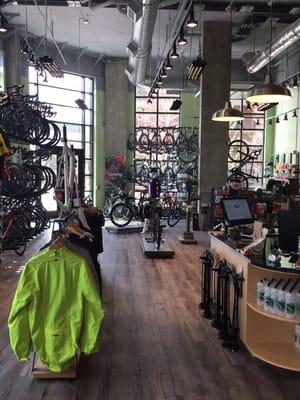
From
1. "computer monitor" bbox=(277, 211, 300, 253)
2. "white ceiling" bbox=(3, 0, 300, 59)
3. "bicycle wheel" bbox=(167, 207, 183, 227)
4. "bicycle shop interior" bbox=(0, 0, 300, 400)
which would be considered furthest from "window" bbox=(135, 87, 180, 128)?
"computer monitor" bbox=(277, 211, 300, 253)

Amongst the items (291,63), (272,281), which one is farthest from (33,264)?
→ (291,63)

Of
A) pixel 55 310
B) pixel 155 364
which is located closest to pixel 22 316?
pixel 55 310

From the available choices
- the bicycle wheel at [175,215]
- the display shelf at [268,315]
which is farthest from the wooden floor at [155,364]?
the bicycle wheel at [175,215]

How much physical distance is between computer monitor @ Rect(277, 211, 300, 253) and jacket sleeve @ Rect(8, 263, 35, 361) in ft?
7.05

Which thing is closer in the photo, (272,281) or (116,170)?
(272,281)

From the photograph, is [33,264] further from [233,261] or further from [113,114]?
[113,114]

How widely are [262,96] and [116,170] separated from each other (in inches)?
420

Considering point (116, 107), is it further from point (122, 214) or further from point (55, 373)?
point (55, 373)

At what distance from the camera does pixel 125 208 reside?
11.4m

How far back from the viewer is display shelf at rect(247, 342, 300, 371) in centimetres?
325

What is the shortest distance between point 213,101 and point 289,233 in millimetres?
7857

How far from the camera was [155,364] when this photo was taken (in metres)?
3.51

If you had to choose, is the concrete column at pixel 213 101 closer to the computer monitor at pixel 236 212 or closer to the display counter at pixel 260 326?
the computer monitor at pixel 236 212

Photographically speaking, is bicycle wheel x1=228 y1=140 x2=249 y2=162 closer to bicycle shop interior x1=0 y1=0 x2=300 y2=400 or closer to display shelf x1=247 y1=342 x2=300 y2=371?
bicycle shop interior x1=0 y1=0 x2=300 y2=400
